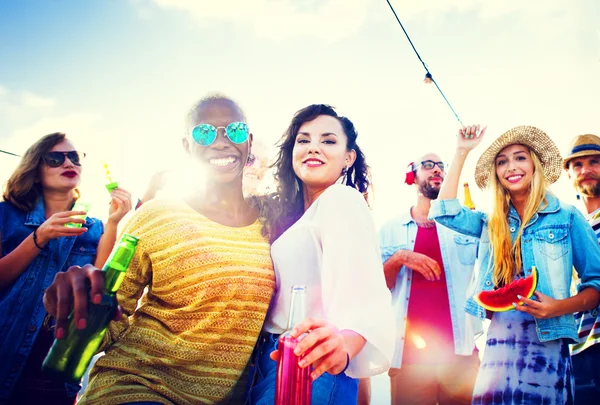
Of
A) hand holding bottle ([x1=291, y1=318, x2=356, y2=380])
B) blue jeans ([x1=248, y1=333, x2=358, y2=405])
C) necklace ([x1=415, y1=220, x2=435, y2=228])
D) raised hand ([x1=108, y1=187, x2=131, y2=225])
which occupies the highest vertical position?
necklace ([x1=415, y1=220, x2=435, y2=228])

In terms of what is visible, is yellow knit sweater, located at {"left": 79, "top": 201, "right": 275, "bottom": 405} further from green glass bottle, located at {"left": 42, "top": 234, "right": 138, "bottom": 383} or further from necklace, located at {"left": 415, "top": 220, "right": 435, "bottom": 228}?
necklace, located at {"left": 415, "top": 220, "right": 435, "bottom": 228}

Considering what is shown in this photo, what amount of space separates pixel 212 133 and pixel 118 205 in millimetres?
1368

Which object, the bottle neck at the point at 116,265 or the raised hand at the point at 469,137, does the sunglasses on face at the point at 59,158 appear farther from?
the raised hand at the point at 469,137

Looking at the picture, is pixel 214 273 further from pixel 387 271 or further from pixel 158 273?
pixel 387 271

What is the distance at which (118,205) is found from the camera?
3.41m

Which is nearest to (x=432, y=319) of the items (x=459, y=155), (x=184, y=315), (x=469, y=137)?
(x=459, y=155)

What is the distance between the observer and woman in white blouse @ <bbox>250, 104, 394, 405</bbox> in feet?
4.80

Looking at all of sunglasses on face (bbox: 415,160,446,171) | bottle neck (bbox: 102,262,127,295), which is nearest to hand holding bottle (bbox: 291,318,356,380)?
bottle neck (bbox: 102,262,127,295)

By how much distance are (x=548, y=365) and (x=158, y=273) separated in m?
2.86

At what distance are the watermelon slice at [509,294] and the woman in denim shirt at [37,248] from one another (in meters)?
3.13

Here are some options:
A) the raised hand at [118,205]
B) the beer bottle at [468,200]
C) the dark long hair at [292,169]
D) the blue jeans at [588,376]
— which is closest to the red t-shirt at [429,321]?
the blue jeans at [588,376]

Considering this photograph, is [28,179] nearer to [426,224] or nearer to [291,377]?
[291,377]

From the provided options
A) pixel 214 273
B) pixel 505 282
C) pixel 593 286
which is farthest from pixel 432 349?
pixel 214 273

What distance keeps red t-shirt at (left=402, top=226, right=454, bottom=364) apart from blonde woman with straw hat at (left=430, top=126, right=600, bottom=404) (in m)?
1.01
